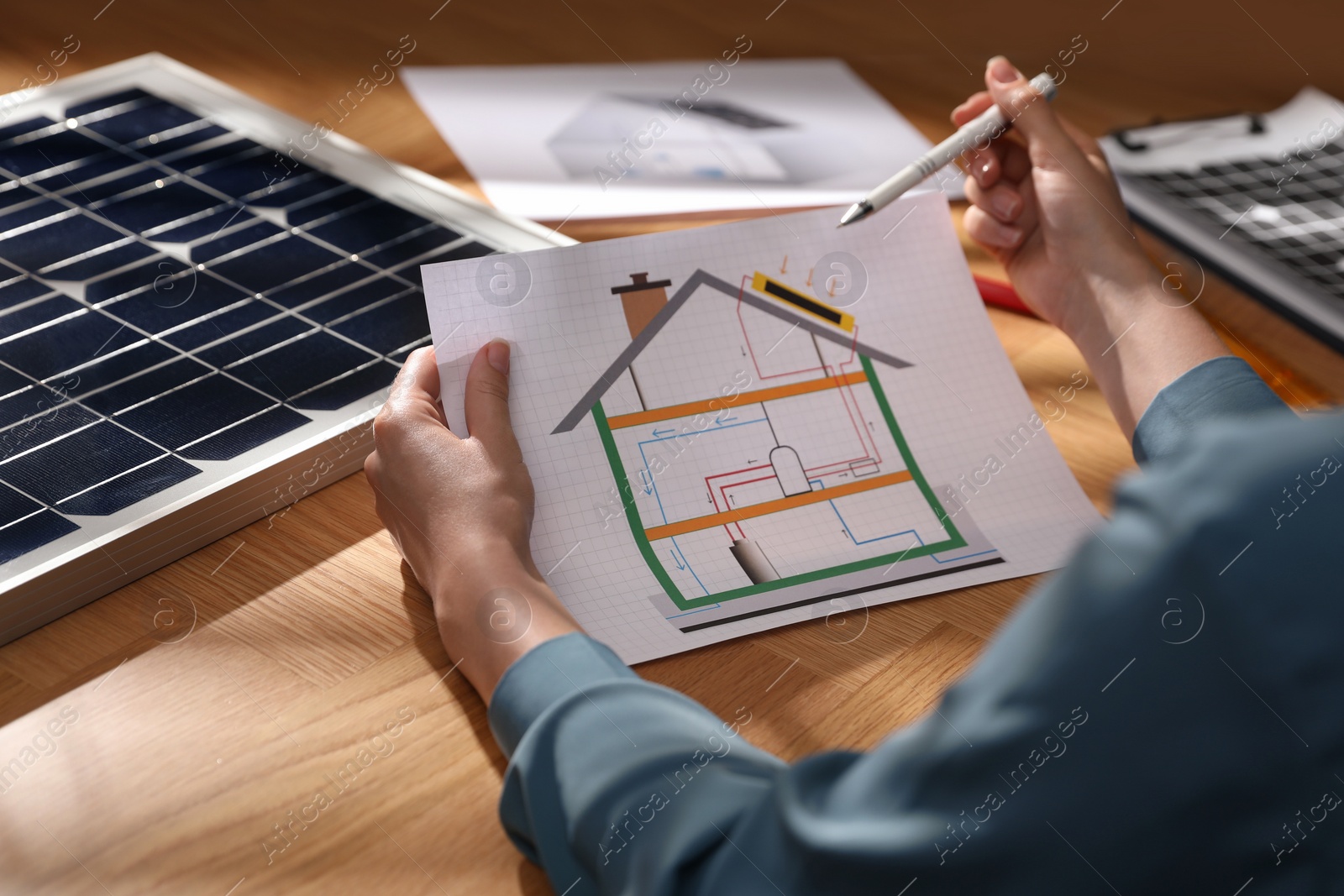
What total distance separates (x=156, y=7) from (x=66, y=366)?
2.83 feet

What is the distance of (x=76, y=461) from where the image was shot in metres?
0.66

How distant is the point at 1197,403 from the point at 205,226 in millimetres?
773

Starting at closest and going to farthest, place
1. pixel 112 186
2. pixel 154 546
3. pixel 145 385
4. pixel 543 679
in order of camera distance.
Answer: pixel 543 679 → pixel 154 546 → pixel 145 385 → pixel 112 186

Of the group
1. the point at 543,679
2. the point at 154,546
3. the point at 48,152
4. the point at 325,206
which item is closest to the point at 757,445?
the point at 543,679

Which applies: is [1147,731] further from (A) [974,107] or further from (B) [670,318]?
(A) [974,107]

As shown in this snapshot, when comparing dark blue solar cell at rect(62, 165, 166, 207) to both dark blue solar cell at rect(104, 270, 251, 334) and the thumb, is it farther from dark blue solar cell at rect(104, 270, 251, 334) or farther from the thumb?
the thumb

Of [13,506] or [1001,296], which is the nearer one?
[13,506]

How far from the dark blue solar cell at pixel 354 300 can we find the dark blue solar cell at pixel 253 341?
0.05 feet

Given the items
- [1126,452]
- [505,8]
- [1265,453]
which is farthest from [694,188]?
[1265,453]

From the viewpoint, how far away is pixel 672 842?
399 mm

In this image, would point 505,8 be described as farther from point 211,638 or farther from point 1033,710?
point 1033,710

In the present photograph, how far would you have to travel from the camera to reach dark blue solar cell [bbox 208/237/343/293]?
84 centimetres

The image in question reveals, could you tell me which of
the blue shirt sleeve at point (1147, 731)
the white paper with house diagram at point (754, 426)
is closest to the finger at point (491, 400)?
the white paper with house diagram at point (754, 426)

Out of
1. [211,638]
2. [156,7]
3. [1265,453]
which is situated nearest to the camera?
[1265,453]
